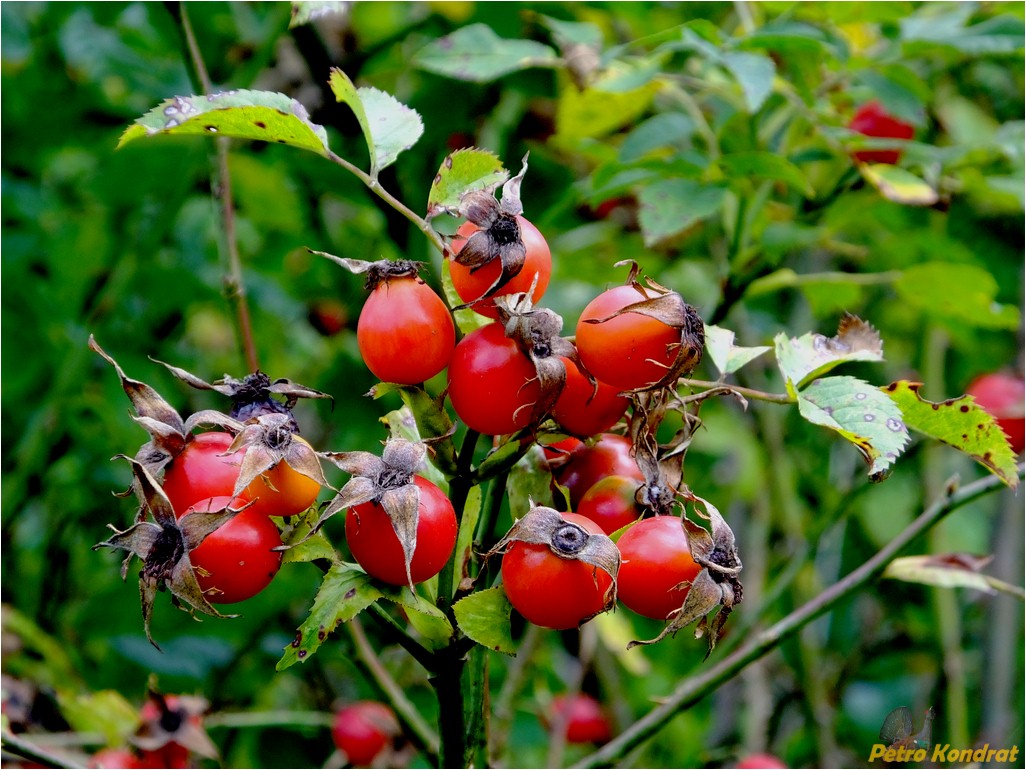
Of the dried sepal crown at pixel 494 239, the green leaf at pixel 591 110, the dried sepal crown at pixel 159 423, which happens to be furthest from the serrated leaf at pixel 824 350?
the green leaf at pixel 591 110

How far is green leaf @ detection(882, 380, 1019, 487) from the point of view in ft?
2.66

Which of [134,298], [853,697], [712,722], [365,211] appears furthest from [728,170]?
[853,697]

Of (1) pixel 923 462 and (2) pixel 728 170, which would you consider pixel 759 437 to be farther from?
(2) pixel 728 170

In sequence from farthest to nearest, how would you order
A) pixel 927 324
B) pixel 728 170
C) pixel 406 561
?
pixel 927 324, pixel 728 170, pixel 406 561

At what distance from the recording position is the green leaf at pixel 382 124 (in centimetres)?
86

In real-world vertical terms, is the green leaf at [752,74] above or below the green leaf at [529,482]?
above

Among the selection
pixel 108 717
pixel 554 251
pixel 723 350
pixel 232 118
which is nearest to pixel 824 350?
pixel 723 350

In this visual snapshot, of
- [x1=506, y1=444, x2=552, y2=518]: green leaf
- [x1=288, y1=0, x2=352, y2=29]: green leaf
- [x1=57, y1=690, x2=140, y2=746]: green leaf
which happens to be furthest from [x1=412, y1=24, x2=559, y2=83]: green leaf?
[x1=57, y1=690, x2=140, y2=746]: green leaf

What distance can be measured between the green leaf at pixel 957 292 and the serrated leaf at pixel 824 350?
66cm

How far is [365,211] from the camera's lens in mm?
2059

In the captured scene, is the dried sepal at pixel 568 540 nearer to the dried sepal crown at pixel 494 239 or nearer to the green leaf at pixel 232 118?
the dried sepal crown at pixel 494 239

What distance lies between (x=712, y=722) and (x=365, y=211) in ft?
4.74

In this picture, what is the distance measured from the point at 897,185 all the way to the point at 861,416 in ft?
2.21

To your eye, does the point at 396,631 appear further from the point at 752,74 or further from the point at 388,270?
the point at 752,74
